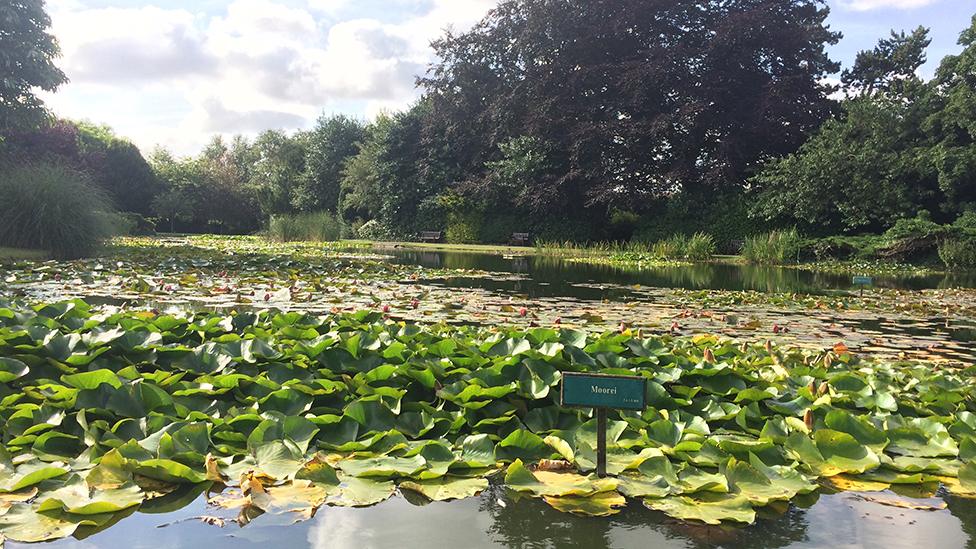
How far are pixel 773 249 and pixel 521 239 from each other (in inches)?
358

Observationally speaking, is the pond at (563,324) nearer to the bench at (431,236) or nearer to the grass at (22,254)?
the grass at (22,254)

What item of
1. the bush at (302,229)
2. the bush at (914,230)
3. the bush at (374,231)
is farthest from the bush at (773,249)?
the bush at (374,231)

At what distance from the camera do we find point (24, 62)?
15.0 m

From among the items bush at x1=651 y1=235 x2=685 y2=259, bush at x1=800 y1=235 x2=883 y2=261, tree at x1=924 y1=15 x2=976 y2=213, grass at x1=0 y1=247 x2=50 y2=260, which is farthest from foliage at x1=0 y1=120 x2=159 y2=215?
tree at x1=924 y1=15 x2=976 y2=213

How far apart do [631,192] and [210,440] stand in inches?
744

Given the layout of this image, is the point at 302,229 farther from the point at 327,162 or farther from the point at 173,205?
the point at 173,205

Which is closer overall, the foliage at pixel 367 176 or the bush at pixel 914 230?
the bush at pixel 914 230

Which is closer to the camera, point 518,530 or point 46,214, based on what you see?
point 518,530

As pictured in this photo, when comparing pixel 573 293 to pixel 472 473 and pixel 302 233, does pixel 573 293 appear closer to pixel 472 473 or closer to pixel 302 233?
pixel 472 473

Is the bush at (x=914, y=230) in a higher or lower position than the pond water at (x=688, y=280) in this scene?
higher

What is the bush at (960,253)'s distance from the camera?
14.6 meters

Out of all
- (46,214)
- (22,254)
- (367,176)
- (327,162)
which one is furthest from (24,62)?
(327,162)

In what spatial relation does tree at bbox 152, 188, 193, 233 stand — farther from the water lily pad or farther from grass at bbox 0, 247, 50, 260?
the water lily pad

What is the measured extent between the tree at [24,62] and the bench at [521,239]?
44.3ft
